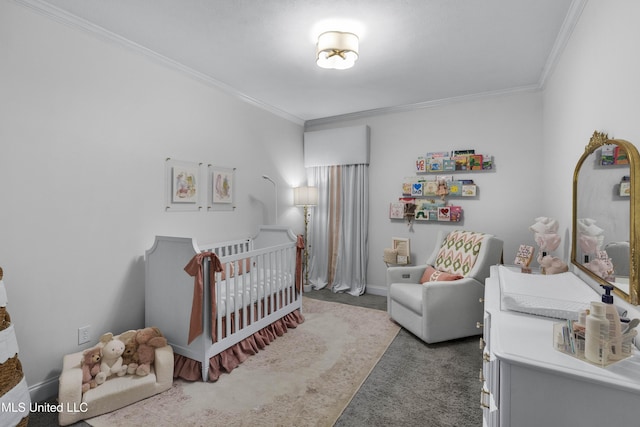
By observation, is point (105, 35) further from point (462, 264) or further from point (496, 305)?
point (462, 264)

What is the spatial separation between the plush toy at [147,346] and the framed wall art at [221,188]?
1.29m

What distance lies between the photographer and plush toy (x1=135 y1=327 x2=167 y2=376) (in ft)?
6.39

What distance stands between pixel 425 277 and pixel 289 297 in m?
1.37

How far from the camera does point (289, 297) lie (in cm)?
305

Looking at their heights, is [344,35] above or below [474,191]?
above

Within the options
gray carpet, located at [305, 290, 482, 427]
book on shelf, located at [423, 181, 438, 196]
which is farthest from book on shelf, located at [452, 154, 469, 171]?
gray carpet, located at [305, 290, 482, 427]

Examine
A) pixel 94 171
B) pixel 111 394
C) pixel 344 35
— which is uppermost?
pixel 344 35

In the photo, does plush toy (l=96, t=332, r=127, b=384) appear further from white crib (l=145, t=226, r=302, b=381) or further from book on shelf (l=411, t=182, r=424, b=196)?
book on shelf (l=411, t=182, r=424, b=196)

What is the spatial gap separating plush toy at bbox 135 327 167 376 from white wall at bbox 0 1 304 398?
0.42 m

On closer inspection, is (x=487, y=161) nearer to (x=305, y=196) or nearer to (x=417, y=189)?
(x=417, y=189)

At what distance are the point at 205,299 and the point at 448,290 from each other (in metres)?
1.95

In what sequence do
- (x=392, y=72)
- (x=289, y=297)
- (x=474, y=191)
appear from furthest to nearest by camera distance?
(x=474, y=191), (x=289, y=297), (x=392, y=72)

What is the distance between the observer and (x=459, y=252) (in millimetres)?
3025

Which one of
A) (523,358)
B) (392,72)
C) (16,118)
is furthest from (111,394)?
(392,72)
